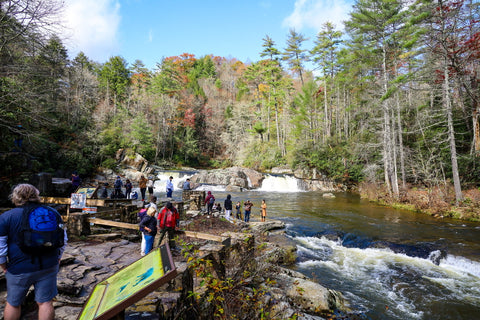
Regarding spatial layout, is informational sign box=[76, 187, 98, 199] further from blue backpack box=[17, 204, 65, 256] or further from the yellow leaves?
the yellow leaves

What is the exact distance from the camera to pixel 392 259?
365 inches

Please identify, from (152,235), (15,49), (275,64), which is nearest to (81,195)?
(152,235)

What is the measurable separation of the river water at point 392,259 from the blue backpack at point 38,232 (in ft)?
22.2

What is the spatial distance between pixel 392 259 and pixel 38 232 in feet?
35.9

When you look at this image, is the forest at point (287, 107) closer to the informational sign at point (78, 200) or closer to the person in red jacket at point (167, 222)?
the informational sign at point (78, 200)

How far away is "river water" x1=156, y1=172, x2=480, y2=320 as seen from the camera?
21.2 feet

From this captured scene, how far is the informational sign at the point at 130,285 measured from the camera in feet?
5.94

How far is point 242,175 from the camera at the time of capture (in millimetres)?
27625

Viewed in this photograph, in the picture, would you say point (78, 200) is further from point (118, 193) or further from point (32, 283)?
point (118, 193)

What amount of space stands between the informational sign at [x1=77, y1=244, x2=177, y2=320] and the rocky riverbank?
71cm

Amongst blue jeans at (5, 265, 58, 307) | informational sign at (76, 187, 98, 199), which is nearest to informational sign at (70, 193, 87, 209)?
informational sign at (76, 187, 98, 199)

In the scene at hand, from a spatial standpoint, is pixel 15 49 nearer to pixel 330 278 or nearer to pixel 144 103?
pixel 330 278

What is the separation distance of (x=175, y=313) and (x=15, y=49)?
15.0 m

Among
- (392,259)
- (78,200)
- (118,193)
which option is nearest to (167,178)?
(118,193)
